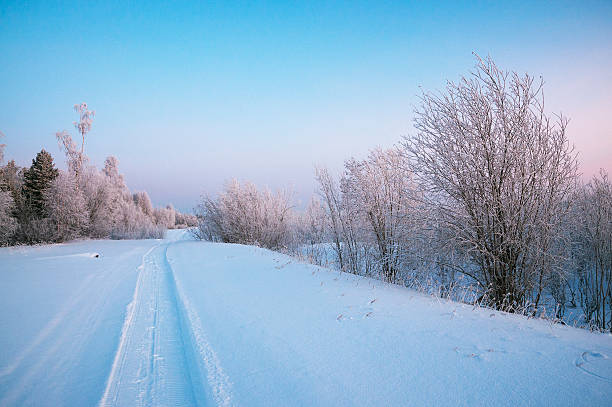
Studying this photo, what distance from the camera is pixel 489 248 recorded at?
5512mm

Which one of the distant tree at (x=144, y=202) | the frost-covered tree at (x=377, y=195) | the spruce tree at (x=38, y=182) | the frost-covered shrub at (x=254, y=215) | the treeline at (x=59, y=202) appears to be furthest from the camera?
the distant tree at (x=144, y=202)

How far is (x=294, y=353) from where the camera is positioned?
307 centimetres

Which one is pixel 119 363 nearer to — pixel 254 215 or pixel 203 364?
pixel 203 364

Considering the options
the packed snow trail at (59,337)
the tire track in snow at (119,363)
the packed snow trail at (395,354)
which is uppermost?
the packed snow trail at (395,354)

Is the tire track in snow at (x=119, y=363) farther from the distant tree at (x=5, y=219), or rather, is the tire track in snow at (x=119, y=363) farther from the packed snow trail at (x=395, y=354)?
the distant tree at (x=5, y=219)

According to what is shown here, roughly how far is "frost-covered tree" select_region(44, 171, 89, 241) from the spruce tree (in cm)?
98

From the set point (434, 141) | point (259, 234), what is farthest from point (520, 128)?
point (259, 234)

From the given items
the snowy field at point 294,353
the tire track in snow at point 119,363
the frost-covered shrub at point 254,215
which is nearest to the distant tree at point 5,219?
the frost-covered shrub at point 254,215

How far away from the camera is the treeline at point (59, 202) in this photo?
2325cm

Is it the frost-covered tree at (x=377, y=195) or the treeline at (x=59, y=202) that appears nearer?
the frost-covered tree at (x=377, y=195)

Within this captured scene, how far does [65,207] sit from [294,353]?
3030 centimetres

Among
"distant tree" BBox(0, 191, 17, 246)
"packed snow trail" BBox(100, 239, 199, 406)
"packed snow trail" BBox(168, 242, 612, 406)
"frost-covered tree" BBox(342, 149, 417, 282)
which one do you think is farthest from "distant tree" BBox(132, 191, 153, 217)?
"packed snow trail" BBox(168, 242, 612, 406)

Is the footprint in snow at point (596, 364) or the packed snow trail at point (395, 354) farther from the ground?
the footprint in snow at point (596, 364)

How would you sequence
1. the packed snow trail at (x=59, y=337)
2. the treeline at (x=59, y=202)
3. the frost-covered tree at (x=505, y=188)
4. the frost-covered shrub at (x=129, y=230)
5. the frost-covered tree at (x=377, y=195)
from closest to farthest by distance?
the packed snow trail at (x=59, y=337) → the frost-covered tree at (x=505, y=188) → the frost-covered tree at (x=377, y=195) → the treeline at (x=59, y=202) → the frost-covered shrub at (x=129, y=230)
